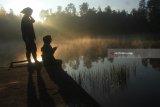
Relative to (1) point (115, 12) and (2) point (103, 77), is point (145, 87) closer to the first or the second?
(2) point (103, 77)

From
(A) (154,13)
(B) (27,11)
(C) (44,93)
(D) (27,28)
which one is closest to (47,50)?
(D) (27,28)

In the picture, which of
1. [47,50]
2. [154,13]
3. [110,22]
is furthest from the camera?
[110,22]

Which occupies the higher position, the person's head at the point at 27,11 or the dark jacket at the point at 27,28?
the person's head at the point at 27,11

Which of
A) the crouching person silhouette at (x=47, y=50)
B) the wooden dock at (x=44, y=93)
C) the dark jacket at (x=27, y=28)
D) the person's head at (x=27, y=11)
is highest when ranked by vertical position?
the person's head at (x=27, y=11)

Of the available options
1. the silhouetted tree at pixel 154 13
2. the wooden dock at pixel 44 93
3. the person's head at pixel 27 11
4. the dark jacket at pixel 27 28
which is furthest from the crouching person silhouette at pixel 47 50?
the silhouetted tree at pixel 154 13

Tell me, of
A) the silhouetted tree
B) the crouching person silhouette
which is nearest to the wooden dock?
the crouching person silhouette

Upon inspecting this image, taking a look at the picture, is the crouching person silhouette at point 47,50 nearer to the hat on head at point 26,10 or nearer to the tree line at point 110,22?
the hat on head at point 26,10

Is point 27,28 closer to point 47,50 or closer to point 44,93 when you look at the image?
point 47,50

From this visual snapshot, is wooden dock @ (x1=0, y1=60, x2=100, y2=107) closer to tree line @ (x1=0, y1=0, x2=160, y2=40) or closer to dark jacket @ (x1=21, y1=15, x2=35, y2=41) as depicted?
dark jacket @ (x1=21, y1=15, x2=35, y2=41)

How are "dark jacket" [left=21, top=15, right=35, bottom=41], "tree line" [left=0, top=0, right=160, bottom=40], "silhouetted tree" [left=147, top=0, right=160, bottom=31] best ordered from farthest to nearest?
"tree line" [left=0, top=0, right=160, bottom=40]
"silhouetted tree" [left=147, top=0, right=160, bottom=31]
"dark jacket" [left=21, top=15, right=35, bottom=41]

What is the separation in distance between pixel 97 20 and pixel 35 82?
336ft

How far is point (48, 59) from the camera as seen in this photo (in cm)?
1058

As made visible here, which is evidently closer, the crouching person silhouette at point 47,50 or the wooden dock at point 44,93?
the wooden dock at point 44,93

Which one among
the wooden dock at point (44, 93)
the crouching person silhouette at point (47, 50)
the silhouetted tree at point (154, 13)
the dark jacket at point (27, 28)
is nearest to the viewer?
the wooden dock at point (44, 93)
